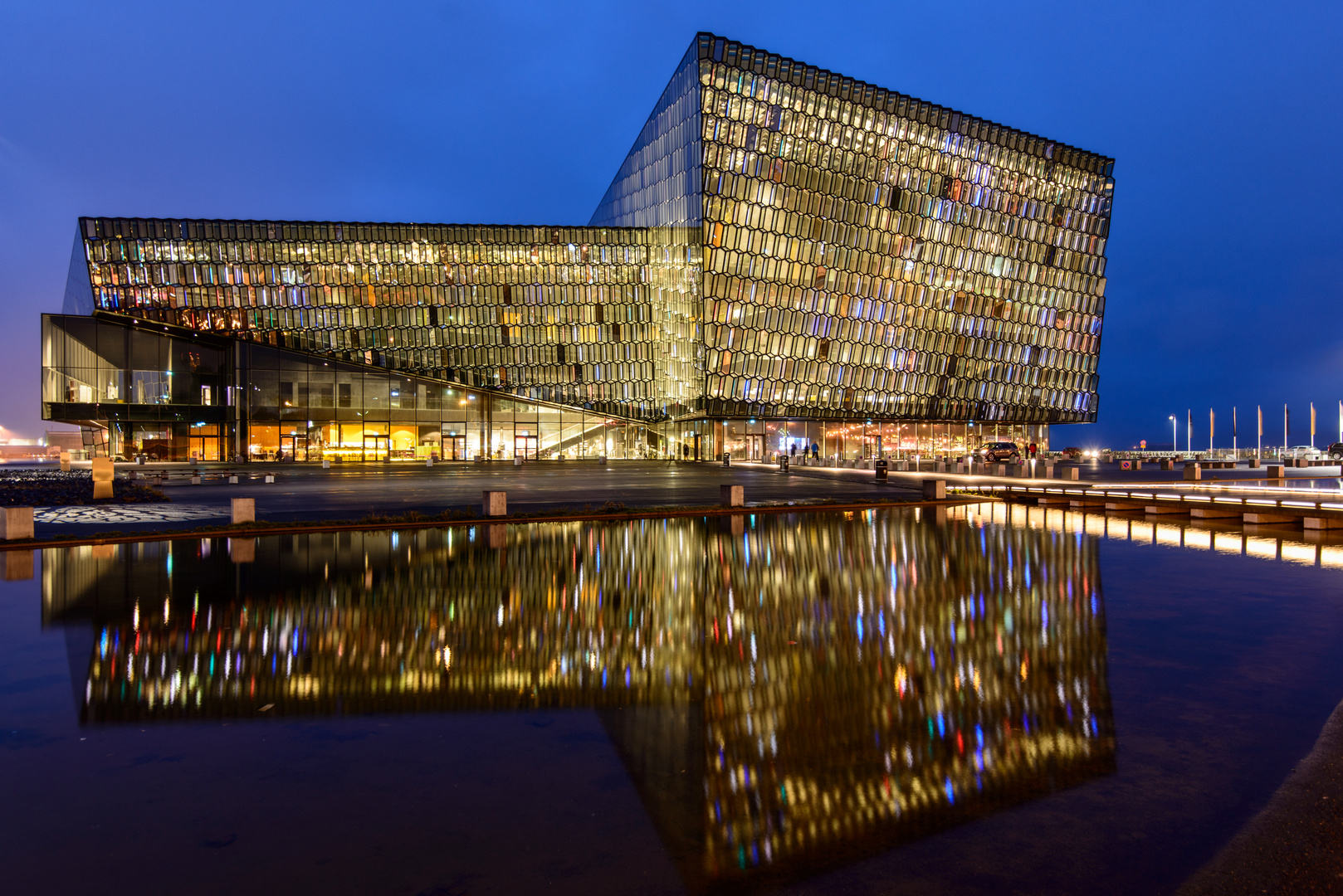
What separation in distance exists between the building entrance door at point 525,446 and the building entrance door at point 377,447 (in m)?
11.9

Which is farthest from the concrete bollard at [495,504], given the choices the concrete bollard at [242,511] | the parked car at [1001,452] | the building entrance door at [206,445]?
the building entrance door at [206,445]

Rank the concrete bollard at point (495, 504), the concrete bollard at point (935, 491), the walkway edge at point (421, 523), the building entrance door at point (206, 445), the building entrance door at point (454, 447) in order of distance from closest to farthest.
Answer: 1. the walkway edge at point (421, 523)
2. the concrete bollard at point (495, 504)
3. the concrete bollard at point (935, 491)
4. the building entrance door at point (206, 445)
5. the building entrance door at point (454, 447)

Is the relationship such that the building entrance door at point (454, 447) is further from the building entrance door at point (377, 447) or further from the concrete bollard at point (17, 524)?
the concrete bollard at point (17, 524)

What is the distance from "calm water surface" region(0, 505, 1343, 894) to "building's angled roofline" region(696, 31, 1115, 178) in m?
60.6

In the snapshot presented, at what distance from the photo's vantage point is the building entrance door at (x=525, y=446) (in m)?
75.3

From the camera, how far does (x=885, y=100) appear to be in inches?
2842

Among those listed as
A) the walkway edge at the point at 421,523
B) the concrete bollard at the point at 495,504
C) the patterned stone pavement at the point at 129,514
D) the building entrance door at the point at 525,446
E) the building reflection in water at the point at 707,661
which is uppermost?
the building entrance door at the point at 525,446

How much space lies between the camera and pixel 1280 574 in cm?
1272

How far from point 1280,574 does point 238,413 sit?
254ft

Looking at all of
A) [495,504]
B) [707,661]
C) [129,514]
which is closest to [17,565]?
[129,514]

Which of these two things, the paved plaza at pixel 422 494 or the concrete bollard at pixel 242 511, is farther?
the paved plaza at pixel 422 494

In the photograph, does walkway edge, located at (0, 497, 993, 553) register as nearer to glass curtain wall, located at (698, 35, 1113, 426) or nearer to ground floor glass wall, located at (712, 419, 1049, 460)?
glass curtain wall, located at (698, 35, 1113, 426)

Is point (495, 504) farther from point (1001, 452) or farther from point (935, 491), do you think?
point (1001, 452)

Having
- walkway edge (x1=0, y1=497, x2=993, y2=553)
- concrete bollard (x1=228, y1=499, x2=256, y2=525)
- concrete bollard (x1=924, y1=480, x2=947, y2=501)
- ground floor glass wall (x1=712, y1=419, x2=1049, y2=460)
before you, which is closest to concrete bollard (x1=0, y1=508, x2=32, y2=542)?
walkway edge (x1=0, y1=497, x2=993, y2=553)
